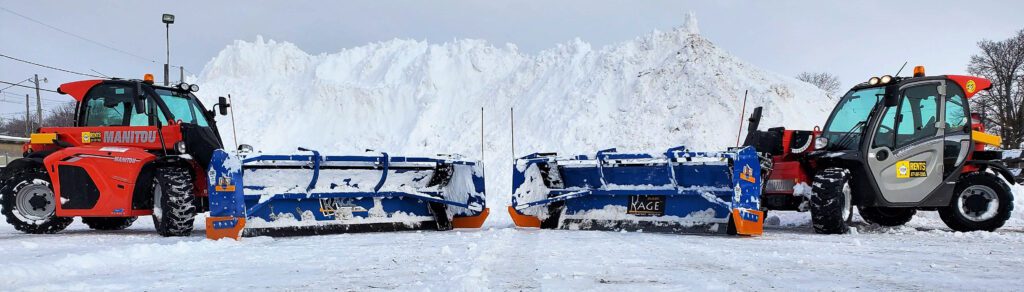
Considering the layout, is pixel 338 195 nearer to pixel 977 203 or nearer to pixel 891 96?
pixel 891 96

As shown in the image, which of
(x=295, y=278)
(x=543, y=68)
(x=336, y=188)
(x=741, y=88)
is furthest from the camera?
(x=543, y=68)

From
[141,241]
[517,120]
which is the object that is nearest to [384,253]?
[141,241]

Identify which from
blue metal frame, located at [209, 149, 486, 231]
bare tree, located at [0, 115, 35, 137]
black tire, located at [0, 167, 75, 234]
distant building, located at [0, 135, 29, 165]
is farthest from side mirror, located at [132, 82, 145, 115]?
bare tree, located at [0, 115, 35, 137]

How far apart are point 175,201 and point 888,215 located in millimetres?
8720

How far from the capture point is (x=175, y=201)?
8.05m

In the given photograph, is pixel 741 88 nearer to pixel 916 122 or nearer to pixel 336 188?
pixel 916 122

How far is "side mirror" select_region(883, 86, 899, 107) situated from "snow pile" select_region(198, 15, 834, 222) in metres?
11.5

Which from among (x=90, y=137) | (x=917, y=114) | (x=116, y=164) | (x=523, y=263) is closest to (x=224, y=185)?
(x=116, y=164)

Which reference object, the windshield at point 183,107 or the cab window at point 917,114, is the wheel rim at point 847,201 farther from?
the windshield at point 183,107

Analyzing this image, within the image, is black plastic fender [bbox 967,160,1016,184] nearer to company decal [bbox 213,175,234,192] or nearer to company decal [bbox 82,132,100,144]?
company decal [bbox 213,175,234,192]

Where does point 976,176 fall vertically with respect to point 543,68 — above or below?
below

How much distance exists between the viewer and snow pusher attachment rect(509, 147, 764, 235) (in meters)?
8.07

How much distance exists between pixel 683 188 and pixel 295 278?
5107mm

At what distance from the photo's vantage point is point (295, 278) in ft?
15.5
